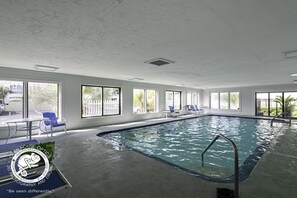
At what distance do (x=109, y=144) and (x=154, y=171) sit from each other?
75.2 inches

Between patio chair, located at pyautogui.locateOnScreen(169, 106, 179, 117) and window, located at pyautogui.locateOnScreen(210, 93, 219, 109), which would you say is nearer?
patio chair, located at pyautogui.locateOnScreen(169, 106, 179, 117)

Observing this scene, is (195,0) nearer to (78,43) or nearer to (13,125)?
(78,43)

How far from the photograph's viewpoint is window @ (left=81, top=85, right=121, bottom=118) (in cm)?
670

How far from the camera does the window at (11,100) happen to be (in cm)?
482

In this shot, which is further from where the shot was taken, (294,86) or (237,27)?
(294,86)

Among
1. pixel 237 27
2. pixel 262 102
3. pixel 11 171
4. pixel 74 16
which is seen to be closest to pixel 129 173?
pixel 11 171

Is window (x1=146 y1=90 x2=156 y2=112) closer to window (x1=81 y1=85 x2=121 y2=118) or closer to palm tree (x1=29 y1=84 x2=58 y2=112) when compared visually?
window (x1=81 y1=85 x2=121 y2=118)

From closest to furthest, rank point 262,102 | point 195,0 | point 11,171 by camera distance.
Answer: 1. point 195,0
2. point 11,171
3. point 262,102

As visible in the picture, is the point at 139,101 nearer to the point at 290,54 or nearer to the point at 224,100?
the point at 290,54

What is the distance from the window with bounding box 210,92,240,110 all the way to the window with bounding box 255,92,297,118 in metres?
1.42

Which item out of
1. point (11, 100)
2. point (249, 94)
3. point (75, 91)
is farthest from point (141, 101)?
point (249, 94)

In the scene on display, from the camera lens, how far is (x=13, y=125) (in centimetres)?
488

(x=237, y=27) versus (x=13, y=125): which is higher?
(x=237, y=27)

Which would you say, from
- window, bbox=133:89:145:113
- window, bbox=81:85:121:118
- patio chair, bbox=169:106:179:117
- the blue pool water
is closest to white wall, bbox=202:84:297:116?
patio chair, bbox=169:106:179:117
